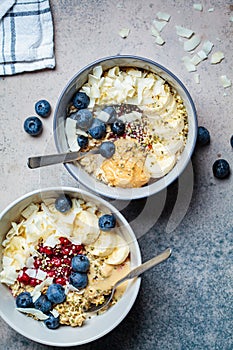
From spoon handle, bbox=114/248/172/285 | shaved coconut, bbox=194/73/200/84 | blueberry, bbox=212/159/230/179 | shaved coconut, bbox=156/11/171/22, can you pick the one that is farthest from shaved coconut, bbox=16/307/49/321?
shaved coconut, bbox=156/11/171/22

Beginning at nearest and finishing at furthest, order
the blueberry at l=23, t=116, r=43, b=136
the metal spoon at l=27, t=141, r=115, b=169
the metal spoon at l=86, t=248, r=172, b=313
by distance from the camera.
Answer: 1. the metal spoon at l=86, t=248, r=172, b=313
2. the metal spoon at l=27, t=141, r=115, b=169
3. the blueberry at l=23, t=116, r=43, b=136

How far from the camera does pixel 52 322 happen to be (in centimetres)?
158

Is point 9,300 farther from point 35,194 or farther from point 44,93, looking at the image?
point 44,93

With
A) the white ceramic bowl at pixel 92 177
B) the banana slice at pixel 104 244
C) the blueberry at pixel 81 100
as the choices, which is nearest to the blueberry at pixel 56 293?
the banana slice at pixel 104 244

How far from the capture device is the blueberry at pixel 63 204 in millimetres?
1584

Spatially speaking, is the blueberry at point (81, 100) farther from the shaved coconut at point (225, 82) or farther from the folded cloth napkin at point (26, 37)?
the shaved coconut at point (225, 82)

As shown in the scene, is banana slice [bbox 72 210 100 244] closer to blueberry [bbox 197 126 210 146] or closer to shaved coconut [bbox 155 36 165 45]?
blueberry [bbox 197 126 210 146]

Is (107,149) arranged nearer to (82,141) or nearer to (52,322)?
(82,141)

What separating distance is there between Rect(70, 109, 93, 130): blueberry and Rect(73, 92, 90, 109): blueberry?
2 cm

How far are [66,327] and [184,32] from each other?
2.80 ft

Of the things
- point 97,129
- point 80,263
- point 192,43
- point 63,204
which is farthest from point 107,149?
point 192,43

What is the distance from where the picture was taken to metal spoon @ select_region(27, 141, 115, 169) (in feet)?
5.19

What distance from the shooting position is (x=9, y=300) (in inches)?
63.0

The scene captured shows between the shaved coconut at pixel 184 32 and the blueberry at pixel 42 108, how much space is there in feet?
1.35
